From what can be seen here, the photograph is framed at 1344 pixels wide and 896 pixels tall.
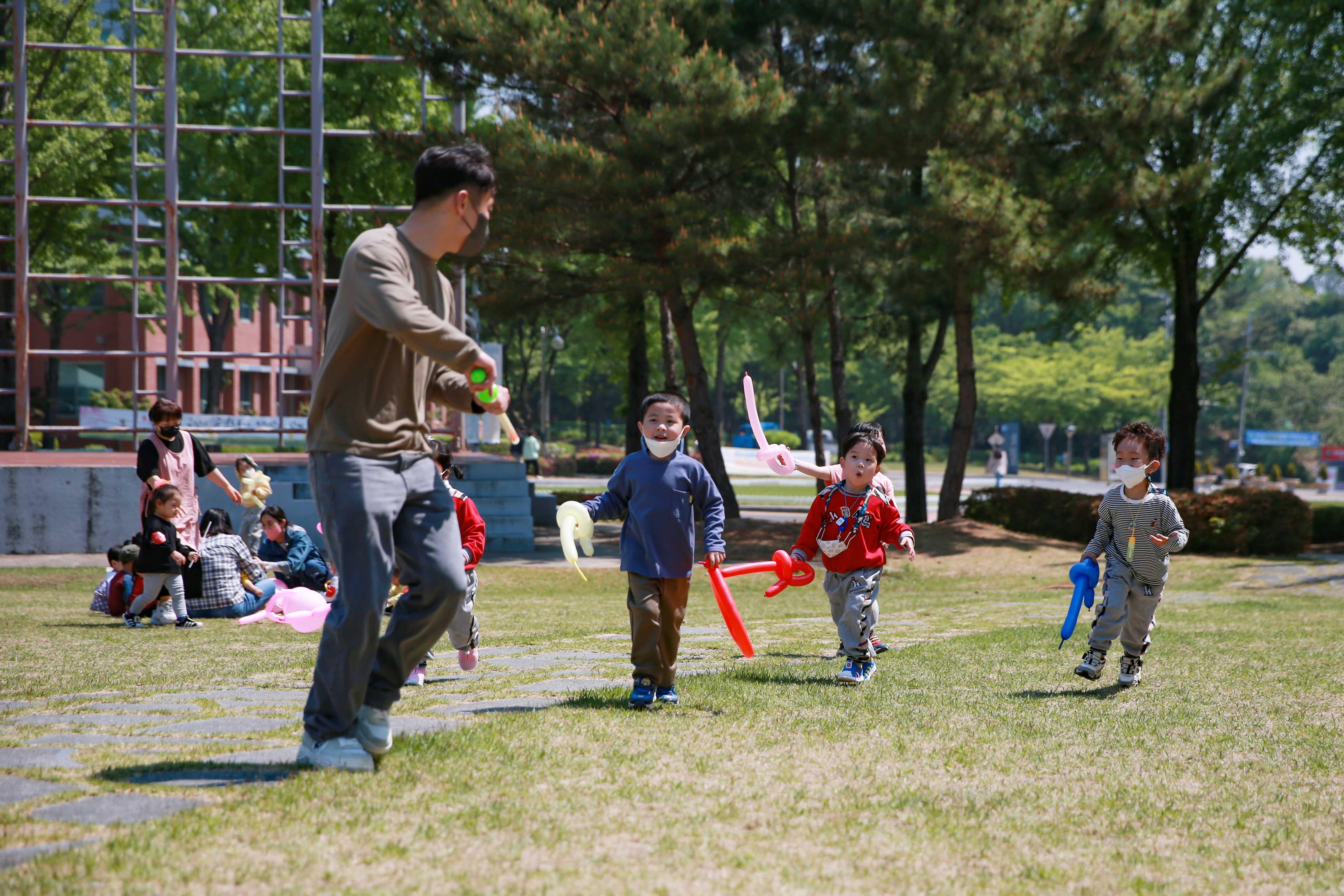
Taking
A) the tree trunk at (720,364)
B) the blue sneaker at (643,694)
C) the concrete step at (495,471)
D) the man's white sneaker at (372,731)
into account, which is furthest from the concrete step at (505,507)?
the tree trunk at (720,364)

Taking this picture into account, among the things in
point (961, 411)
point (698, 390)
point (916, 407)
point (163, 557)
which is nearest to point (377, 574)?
point (163, 557)

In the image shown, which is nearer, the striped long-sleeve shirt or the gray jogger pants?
the gray jogger pants

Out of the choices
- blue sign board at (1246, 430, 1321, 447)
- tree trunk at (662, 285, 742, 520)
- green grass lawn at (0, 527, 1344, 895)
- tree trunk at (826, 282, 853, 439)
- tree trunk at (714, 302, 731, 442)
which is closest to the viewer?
green grass lawn at (0, 527, 1344, 895)

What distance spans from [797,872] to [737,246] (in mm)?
16786

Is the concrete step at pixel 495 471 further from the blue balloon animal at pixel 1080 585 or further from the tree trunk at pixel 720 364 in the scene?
the tree trunk at pixel 720 364

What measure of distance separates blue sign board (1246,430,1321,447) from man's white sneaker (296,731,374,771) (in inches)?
2935

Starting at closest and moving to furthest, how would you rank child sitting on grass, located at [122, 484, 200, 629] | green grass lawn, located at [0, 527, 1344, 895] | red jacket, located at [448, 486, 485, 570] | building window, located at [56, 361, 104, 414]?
green grass lawn, located at [0, 527, 1344, 895] → red jacket, located at [448, 486, 485, 570] → child sitting on grass, located at [122, 484, 200, 629] → building window, located at [56, 361, 104, 414]

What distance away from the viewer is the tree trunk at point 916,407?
24.9 m

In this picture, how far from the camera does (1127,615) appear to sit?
266 inches

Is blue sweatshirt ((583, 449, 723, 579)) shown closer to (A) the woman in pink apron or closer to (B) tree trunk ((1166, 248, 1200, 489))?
(A) the woman in pink apron

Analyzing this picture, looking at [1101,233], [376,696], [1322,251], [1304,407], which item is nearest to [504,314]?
[1101,233]

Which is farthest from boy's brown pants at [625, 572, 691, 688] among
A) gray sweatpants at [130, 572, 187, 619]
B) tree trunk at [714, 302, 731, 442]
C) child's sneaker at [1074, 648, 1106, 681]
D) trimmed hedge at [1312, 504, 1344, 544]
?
tree trunk at [714, 302, 731, 442]

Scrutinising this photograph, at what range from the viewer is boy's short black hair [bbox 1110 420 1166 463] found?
6.69m

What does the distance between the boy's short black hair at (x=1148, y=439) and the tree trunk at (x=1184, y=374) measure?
17620mm
